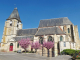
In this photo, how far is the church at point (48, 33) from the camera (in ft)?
88.5

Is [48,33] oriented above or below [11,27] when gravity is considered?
below

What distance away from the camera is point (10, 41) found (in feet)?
112

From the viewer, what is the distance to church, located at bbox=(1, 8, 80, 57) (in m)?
27.0

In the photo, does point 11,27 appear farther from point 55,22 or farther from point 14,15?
point 55,22

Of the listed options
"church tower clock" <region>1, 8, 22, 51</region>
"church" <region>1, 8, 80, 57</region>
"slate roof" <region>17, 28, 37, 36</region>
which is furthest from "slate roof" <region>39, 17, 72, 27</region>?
"church tower clock" <region>1, 8, 22, 51</region>

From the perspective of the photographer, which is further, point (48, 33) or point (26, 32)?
point (26, 32)

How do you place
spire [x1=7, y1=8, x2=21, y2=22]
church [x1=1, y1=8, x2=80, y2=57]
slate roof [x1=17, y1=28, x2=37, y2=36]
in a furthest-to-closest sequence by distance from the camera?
spire [x1=7, y1=8, x2=21, y2=22] → slate roof [x1=17, y1=28, x2=37, y2=36] → church [x1=1, y1=8, x2=80, y2=57]

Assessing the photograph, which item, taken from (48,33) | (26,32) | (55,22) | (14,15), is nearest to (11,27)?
(14,15)

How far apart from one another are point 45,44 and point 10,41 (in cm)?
1694

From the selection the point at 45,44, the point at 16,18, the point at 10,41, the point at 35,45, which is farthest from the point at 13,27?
the point at 45,44

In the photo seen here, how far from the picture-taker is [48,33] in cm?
2975

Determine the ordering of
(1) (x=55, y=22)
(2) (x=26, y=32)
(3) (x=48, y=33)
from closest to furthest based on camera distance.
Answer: (3) (x=48, y=33), (1) (x=55, y=22), (2) (x=26, y=32)

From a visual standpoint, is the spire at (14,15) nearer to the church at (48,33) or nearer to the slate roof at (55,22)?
the church at (48,33)

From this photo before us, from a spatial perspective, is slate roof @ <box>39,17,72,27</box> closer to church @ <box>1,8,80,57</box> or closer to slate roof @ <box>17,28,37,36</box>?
church @ <box>1,8,80,57</box>
